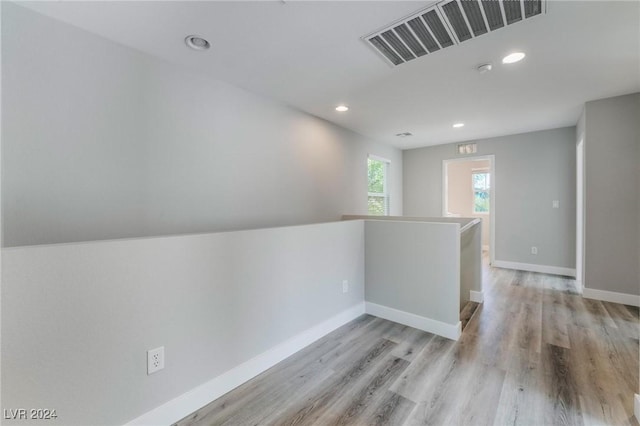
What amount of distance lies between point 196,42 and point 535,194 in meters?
5.61

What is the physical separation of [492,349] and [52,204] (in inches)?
138

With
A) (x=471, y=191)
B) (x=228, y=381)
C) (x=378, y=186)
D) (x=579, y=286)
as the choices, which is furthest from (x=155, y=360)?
(x=471, y=191)

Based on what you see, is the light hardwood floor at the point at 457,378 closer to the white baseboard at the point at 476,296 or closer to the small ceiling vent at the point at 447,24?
the white baseboard at the point at 476,296

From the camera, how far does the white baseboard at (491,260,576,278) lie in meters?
4.50

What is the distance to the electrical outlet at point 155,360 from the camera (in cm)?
147

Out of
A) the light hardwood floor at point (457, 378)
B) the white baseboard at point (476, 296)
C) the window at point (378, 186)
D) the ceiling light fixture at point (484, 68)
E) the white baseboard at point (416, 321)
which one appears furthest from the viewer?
the window at point (378, 186)

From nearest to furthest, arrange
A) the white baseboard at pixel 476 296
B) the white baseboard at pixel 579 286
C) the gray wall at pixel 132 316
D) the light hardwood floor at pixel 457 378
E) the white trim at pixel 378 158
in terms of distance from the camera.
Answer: the gray wall at pixel 132 316, the light hardwood floor at pixel 457 378, the white baseboard at pixel 476 296, the white baseboard at pixel 579 286, the white trim at pixel 378 158

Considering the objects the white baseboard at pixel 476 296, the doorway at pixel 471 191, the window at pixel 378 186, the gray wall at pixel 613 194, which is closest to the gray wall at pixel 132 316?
the white baseboard at pixel 476 296

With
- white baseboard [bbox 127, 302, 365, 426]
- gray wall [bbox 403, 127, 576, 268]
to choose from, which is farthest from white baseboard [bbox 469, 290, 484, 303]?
gray wall [bbox 403, 127, 576, 268]

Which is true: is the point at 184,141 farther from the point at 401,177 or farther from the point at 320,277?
the point at 401,177

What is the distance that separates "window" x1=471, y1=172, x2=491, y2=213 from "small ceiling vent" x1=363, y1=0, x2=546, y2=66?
6.22 m

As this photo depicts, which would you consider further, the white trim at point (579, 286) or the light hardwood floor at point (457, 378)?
the white trim at point (579, 286)

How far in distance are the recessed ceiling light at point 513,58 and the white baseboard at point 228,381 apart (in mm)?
2794

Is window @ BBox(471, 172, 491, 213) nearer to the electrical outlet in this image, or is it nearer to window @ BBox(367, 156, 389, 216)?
window @ BBox(367, 156, 389, 216)
